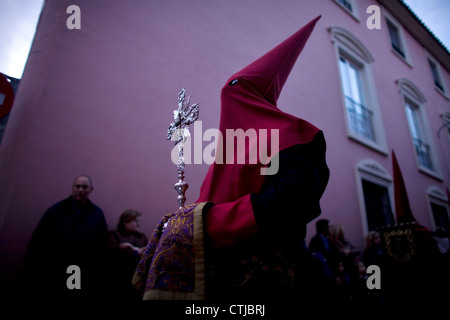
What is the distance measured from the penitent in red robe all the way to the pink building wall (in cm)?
228

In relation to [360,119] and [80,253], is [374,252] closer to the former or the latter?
[360,119]

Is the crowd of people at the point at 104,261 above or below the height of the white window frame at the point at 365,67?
below

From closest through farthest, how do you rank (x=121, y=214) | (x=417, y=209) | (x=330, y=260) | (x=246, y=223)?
(x=246, y=223), (x=121, y=214), (x=330, y=260), (x=417, y=209)

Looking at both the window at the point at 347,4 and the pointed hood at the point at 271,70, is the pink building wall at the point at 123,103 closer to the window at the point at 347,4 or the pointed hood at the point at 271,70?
the pointed hood at the point at 271,70

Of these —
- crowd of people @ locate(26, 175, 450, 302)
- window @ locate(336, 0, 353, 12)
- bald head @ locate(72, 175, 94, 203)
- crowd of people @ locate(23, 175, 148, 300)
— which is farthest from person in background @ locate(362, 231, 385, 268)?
window @ locate(336, 0, 353, 12)

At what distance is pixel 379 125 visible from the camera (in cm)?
773

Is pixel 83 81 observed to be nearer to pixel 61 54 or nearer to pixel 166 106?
pixel 61 54

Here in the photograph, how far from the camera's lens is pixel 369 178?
6.75 meters

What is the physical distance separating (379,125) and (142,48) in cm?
666

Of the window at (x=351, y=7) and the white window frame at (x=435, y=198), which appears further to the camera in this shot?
the window at (x=351, y=7)

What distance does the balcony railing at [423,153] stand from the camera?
9289 mm

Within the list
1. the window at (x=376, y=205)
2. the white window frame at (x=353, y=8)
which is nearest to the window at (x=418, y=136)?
Result: the window at (x=376, y=205)

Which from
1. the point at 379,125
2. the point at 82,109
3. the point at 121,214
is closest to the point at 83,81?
the point at 82,109

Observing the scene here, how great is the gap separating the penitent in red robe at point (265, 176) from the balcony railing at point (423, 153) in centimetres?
966
